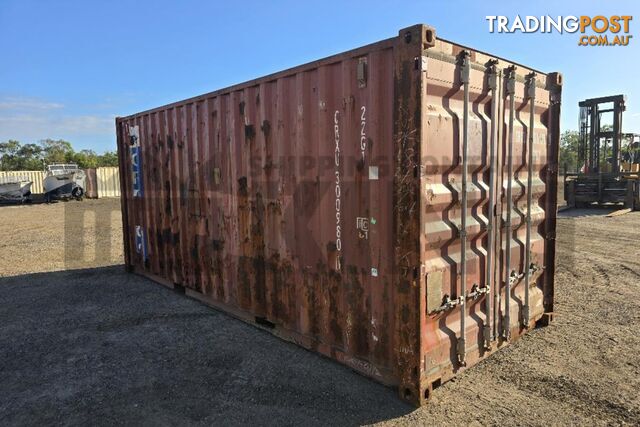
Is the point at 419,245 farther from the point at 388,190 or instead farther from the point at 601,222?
the point at 601,222

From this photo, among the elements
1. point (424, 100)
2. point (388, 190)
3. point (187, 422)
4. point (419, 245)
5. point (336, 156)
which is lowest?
point (187, 422)

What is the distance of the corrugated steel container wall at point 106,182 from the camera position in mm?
31359

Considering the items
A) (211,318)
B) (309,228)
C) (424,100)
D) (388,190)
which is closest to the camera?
(424,100)

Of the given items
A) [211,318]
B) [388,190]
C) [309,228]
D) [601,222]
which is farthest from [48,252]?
[601,222]

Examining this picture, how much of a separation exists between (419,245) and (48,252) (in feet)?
37.3

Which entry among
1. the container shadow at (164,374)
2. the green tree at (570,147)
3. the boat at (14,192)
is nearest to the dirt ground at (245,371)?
the container shadow at (164,374)

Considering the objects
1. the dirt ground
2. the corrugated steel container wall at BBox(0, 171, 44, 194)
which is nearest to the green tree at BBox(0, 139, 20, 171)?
the corrugated steel container wall at BBox(0, 171, 44, 194)

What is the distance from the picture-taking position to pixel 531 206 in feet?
15.5

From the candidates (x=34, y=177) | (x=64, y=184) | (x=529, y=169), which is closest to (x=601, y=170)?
(x=529, y=169)

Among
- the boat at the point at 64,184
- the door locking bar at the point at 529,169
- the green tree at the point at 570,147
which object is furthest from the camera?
the green tree at the point at 570,147

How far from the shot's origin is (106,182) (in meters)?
31.9

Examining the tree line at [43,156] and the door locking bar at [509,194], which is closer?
the door locking bar at [509,194]

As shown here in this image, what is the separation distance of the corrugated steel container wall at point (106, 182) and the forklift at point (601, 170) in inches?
1169

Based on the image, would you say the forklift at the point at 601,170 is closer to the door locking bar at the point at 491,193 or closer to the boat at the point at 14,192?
the door locking bar at the point at 491,193
